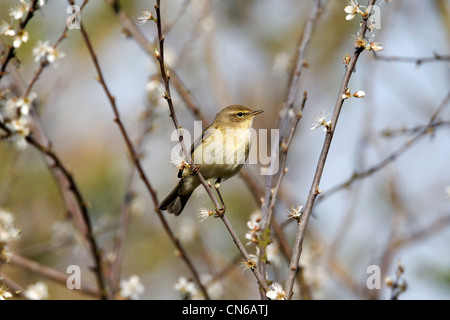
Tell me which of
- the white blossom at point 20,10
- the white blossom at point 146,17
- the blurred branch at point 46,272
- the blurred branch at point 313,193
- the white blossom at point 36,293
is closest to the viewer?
the blurred branch at point 313,193

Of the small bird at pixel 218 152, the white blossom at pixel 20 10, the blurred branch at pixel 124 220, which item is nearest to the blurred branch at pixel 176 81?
the small bird at pixel 218 152

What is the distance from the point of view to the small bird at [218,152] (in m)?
4.26

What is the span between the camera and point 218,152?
4332 mm

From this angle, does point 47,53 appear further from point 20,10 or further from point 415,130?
point 415,130

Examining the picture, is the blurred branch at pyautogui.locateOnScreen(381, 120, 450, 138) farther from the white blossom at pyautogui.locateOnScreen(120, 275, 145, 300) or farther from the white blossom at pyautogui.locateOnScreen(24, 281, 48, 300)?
the white blossom at pyautogui.locateOnScreen(24, 281, 48, 300)

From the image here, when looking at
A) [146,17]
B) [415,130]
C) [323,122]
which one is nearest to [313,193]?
[323,122]

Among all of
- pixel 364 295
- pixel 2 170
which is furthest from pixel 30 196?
pixel 364 295

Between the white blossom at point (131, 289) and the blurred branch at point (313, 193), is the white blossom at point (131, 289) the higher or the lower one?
the higher one

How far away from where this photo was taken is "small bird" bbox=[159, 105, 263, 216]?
4262mm

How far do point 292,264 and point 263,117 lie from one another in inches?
262

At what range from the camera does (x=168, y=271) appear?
787cm

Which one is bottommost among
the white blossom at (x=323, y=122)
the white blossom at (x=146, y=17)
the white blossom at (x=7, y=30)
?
the white blossom at (x=323, y=122)

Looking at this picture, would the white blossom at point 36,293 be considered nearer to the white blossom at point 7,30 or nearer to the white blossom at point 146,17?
the white blossom at point 7,30

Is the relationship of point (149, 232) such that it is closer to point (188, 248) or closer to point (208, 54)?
point (188, 248)
